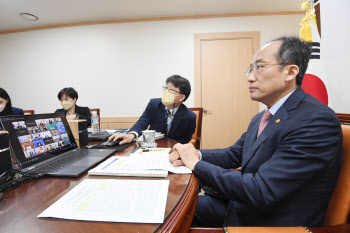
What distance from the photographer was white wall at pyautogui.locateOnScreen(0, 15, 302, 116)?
3.39m

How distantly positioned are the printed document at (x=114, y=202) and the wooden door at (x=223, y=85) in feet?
9.60

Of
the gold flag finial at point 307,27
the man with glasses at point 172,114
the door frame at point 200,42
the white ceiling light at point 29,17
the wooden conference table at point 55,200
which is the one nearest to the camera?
the wooden conference table at point 55,200

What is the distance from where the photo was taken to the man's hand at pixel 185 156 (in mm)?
829

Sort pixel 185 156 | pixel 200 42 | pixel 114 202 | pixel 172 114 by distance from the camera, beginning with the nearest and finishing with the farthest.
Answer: pixel 114 202, pixel 185 156, pixel 172 114, pixel 200 42

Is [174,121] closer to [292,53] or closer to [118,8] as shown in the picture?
[292,53]

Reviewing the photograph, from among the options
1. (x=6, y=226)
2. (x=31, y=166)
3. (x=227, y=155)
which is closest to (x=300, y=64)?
(x=227, y=155)

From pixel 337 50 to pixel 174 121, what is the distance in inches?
59.7

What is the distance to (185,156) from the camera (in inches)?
34.0

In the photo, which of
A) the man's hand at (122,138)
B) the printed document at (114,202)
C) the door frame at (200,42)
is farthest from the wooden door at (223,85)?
the printed document at (114,202)

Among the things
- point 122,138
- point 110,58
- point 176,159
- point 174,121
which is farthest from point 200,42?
point 176,159

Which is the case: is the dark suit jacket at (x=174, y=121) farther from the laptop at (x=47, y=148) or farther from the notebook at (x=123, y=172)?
the notebook at (x=123, y=172)

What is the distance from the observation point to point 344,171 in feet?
2.29

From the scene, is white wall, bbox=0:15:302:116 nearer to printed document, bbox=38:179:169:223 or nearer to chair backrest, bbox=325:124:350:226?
chair backrest, bbox=325:124:350:226

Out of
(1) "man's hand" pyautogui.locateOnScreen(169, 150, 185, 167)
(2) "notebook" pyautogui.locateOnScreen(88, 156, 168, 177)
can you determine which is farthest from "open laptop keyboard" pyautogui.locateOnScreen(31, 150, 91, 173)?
(1) "man's hand" pyautogui.locateOnScreen(169, 150, 185, 167)
